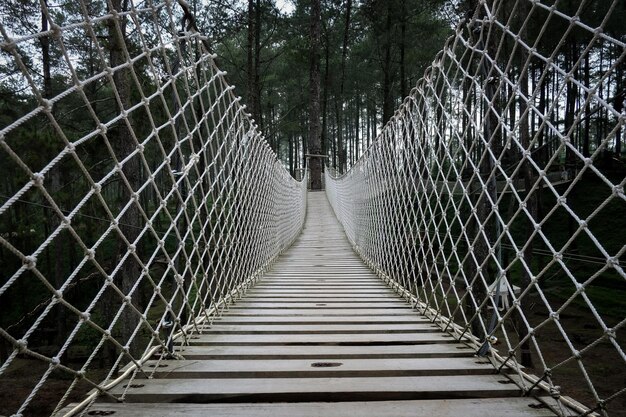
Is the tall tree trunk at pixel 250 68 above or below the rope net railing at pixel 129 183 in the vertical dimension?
above

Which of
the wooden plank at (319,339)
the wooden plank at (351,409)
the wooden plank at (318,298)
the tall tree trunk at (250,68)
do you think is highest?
the tall tree trunk at (250,68)

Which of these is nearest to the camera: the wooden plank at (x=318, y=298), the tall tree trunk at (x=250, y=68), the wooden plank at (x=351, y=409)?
the wooden plank at (x=351, y=409)

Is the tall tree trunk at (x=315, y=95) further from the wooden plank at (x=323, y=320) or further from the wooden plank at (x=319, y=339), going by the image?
the wooden plank at (x=319, y=339)

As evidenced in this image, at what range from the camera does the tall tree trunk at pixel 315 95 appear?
1044 cm

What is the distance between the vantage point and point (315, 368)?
117 centimetres

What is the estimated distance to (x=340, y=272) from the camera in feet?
11.2

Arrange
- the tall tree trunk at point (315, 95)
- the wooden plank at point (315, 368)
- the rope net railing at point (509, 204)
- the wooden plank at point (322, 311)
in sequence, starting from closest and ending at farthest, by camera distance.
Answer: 1. the rope net railing at point (509, 204)
2. the wooden plank at point (315, 368)
3. the wooden plank at point (322, 311)
4. the tall tree trunk at point (315, 95)

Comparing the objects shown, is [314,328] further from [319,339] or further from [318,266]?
[318,266]

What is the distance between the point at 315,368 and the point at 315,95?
1095 cm

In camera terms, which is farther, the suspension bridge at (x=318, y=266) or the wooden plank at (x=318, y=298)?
the wooden plank at (x=318, y=298)

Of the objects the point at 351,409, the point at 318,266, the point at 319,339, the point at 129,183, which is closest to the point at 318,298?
the point at 319,339

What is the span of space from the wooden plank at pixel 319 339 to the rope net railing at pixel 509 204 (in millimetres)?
128

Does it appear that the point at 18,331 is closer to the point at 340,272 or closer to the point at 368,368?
the point at 340,272

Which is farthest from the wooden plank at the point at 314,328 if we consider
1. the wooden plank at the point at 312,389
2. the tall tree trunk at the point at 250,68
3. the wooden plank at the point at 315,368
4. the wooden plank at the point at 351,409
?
the tall tree trunk at the point at 250,68
